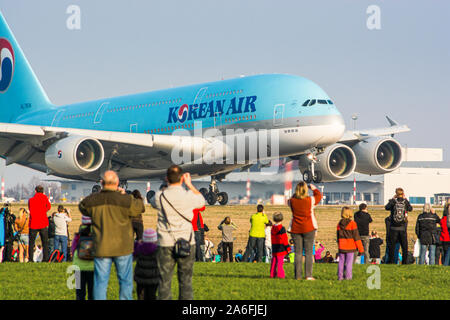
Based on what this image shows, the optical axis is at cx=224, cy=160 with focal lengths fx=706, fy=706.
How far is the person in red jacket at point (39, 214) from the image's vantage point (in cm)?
1888

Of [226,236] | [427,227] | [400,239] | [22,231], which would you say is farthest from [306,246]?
[22,231]

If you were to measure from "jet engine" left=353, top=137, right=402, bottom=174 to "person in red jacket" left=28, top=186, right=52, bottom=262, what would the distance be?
2149 cm

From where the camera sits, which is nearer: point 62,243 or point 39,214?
point 39,214

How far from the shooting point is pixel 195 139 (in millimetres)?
34344

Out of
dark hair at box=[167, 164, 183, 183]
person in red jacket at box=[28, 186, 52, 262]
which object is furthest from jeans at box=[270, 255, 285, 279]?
person in red jacket at box=[28, 186, 52, 262]

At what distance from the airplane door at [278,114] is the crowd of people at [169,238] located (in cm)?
889

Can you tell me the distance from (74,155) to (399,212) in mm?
17110

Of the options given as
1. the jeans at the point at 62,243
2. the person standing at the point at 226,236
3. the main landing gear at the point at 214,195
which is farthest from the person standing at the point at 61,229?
the main landing gear at the point at 214,195

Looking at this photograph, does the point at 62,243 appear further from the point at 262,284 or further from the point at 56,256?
the point at 262,284

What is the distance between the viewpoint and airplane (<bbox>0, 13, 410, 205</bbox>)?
32.0 m

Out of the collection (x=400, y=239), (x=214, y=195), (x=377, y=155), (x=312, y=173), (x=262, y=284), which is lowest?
(x=262, y=284)

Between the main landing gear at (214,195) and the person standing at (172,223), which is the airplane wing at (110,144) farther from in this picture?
the person standing at (172,223)

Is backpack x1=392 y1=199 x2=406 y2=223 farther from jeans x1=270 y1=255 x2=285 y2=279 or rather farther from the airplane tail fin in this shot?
the airplane tail fin

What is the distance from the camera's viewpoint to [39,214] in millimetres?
19297
